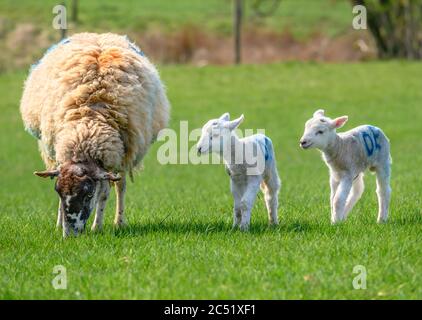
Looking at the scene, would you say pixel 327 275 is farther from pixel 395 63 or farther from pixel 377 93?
pixel 395 63

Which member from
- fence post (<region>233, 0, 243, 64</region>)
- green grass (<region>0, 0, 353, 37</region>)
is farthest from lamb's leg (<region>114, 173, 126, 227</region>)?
green grass (<region>0, 0, 353, 37</region>)

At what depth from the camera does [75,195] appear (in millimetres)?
8617

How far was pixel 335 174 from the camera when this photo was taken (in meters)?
9.29

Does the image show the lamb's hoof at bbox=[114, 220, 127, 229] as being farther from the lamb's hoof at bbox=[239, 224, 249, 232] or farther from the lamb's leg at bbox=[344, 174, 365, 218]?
the lamb's leg at bbox=[344, 174, 365, 218]

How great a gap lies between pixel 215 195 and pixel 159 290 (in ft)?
22.6

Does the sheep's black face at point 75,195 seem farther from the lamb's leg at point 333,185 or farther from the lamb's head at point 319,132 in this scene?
the lamb's leg at point 333,185

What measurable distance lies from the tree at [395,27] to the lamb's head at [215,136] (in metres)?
32.3

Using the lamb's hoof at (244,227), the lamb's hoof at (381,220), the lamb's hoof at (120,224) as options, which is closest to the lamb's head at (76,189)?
the lamb's hoof at (120,224)

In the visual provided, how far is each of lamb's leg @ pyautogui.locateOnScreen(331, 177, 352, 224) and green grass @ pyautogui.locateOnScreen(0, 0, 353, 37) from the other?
112 ft

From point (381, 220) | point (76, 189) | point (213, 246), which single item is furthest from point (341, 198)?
point (76, 189)

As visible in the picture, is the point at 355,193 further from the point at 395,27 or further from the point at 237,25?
the point at 395,27

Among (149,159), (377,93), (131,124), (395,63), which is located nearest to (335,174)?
(131,124)

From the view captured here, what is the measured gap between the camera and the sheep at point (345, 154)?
8.98 metres

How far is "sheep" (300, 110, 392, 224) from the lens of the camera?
29.5 ft
